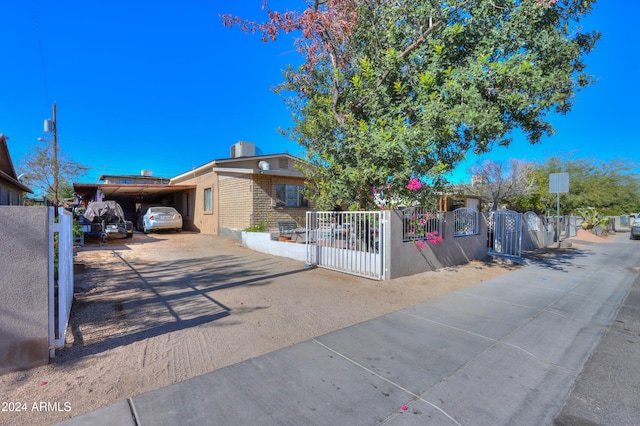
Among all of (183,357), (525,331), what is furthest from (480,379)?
(183,357)

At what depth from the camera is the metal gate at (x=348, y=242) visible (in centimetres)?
726

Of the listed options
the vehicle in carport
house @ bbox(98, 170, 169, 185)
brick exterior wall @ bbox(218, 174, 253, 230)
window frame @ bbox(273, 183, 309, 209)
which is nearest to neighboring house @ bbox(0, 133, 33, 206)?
the vehicle in carport

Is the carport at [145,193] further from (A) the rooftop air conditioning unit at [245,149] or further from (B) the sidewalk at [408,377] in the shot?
(B) the sidewalk at [408,377]

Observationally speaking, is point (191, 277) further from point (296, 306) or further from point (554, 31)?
point (554, 31)

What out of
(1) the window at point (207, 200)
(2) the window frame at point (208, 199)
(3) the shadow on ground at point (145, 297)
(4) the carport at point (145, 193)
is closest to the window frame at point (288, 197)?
(2) the window frame at point (208, 199)

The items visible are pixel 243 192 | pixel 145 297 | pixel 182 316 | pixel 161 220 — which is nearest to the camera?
pixel 182 316

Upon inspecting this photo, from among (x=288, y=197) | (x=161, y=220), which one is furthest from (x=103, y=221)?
(x=288, y=197)

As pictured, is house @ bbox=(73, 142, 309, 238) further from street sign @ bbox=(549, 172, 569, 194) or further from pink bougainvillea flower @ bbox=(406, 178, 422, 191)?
street sign @ bbox=(549, 172, 569, 194)

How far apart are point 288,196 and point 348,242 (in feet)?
25.0

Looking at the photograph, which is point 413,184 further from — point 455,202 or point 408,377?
point 455,202

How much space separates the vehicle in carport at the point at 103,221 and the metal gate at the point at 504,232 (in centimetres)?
1599

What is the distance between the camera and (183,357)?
3.34 meters

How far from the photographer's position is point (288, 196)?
1512cm

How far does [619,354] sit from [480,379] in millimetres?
2122
